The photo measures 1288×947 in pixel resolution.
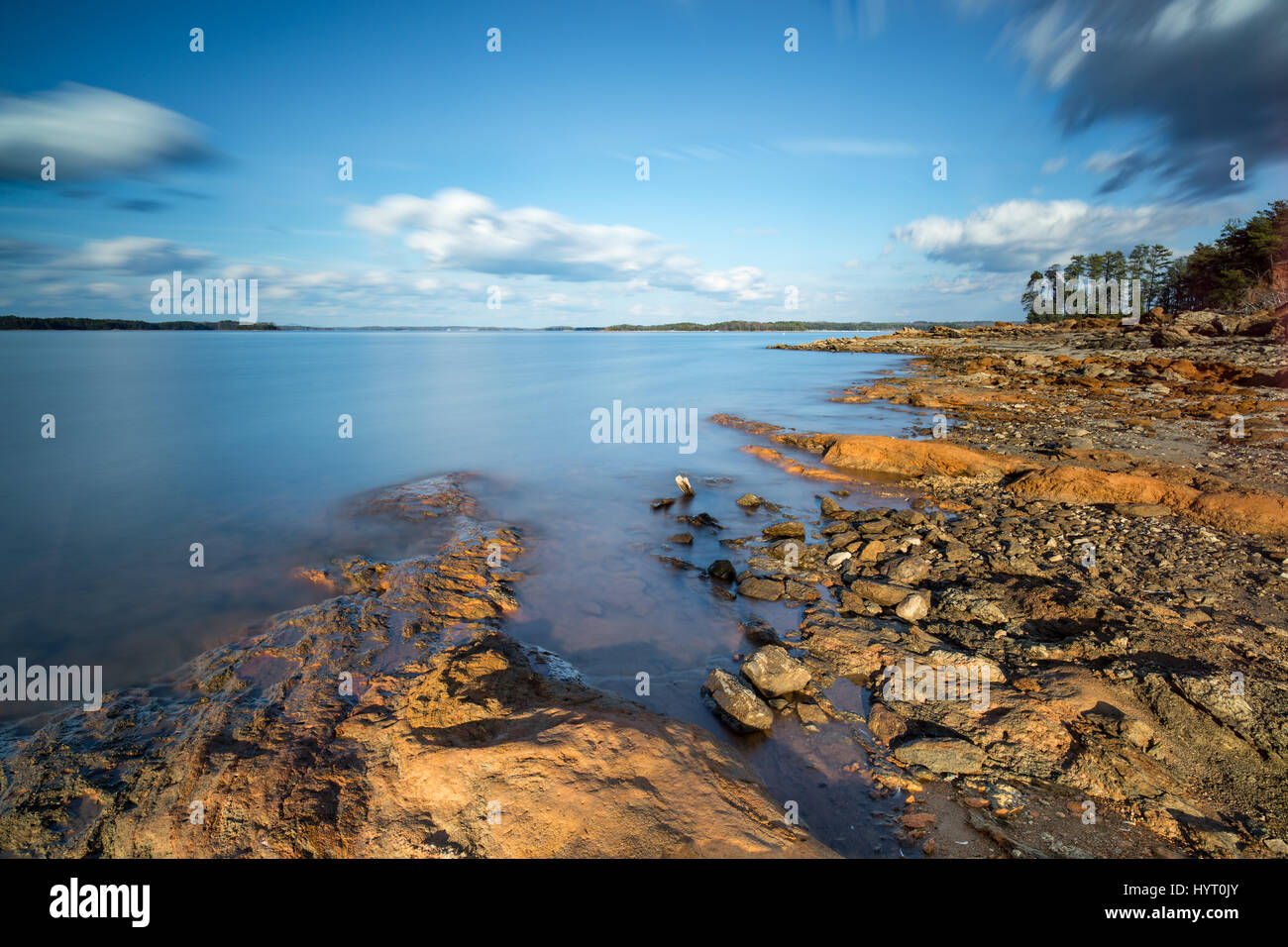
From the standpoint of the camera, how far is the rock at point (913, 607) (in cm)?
653

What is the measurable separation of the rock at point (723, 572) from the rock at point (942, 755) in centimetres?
377

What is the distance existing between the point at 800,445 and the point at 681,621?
12092 mm

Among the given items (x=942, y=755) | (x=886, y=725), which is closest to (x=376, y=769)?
(x=886, y=725)

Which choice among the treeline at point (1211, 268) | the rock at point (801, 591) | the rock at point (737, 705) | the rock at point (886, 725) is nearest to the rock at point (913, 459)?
the rock at point (801, 591)

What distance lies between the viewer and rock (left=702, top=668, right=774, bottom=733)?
491 centimetres

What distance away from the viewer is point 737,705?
5.02 meters

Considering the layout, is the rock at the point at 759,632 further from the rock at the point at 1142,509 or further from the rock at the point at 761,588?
Answer: the rock at the point at 1142,509

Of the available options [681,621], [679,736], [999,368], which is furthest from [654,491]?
[999,368]

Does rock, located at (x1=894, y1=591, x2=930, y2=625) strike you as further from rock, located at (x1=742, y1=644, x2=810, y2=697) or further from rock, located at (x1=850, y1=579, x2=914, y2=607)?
rock, located at (x1=742, y1=644, x2=810, y2=697)

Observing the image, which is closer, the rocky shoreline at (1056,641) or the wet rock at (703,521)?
the rocky shoreline at (1056,641)

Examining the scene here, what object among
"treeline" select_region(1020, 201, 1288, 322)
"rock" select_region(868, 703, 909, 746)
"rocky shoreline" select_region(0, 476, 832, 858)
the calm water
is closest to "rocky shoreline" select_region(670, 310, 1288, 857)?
"rock" select_region(868, 703, 909, 746)

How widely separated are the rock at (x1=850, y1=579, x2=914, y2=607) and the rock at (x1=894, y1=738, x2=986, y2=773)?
2521 millimetres

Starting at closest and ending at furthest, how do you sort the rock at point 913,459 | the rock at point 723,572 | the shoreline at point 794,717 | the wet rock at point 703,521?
1. the shoreline at point 794,717
2. the rock at point 723,572
3. the wet rock at point 703,521
4. the rock at point 913,459
